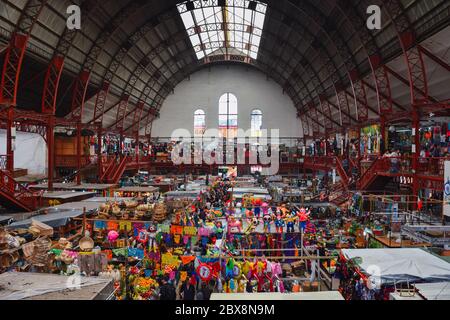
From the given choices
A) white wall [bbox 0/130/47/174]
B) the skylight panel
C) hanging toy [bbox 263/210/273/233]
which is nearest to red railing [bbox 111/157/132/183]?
white wall [bbox 0/130/47/174]

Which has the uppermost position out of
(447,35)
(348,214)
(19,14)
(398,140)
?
(19,14)

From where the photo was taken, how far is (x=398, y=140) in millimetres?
26203

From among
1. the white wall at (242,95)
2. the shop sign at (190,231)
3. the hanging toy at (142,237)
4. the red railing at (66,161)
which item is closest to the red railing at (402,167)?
the shop sign at (190,231)

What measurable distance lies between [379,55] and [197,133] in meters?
28.3

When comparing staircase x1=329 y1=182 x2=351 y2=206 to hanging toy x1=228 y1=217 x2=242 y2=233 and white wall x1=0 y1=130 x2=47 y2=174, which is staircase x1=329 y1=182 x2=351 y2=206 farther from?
white wall x1=0 y1=130 x2=47 y2=174

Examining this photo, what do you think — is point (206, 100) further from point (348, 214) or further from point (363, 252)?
point (363, 252)

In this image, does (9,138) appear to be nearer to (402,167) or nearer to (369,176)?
(369,176)

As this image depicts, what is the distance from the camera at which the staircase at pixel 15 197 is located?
1463 centimetres

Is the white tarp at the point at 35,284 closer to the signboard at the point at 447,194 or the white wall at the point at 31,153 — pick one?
the signboard at the point at 447,194

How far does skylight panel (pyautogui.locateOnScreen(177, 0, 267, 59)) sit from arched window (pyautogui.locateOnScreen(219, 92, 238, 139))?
7012 mm

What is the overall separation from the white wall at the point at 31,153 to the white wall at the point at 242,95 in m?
19.5

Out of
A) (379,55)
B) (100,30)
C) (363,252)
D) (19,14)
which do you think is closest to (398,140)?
(379,55)

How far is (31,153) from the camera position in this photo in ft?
90.8

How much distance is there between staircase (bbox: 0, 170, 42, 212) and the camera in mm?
14633
